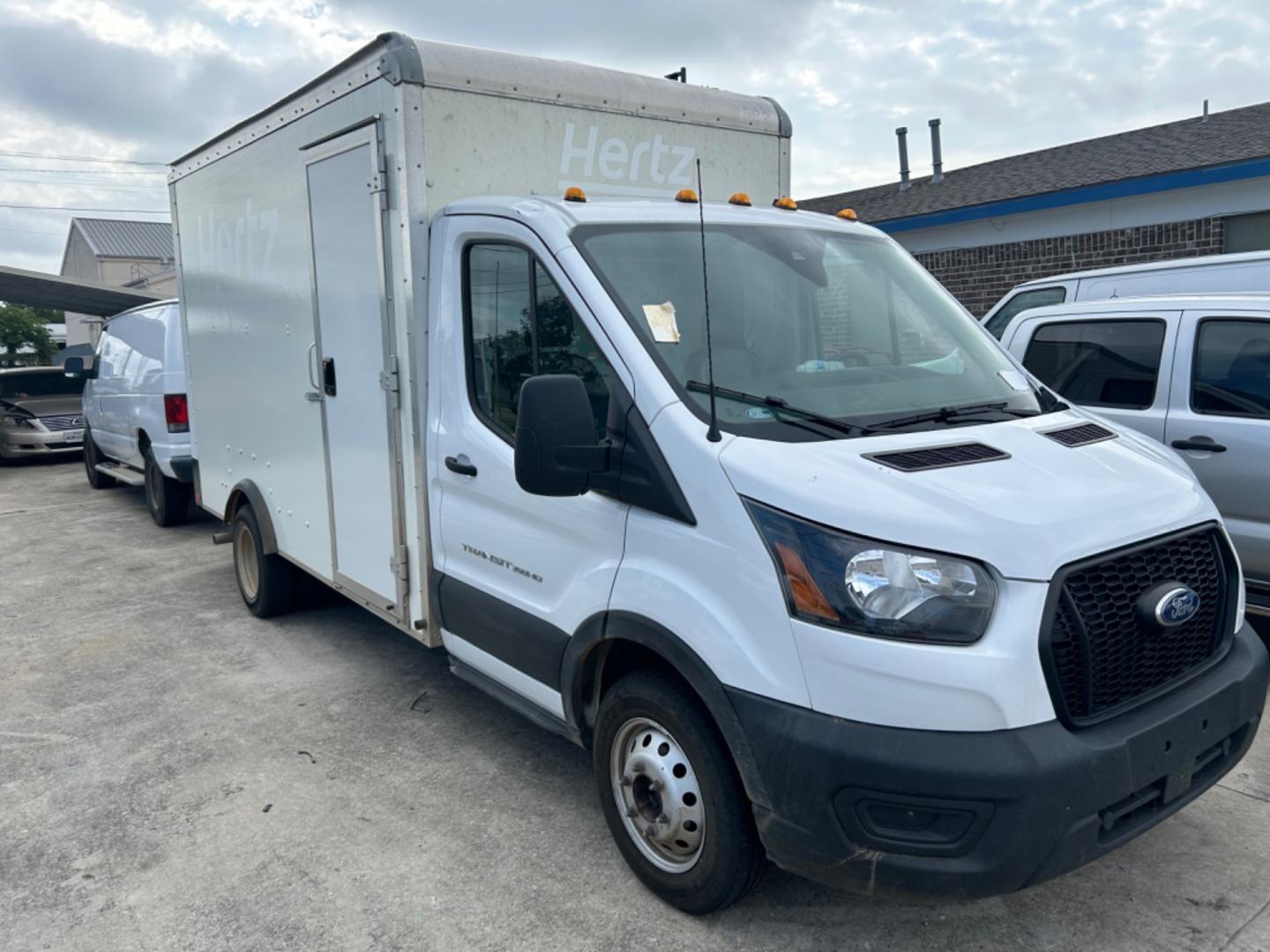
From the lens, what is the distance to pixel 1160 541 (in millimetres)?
2674

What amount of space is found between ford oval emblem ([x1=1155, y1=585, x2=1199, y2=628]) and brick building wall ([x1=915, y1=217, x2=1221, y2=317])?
34.2 feet

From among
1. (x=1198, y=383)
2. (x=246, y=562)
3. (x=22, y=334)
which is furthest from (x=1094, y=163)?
(x=22, y=334)

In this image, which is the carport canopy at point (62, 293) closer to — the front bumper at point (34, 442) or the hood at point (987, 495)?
the front bumper at point (34, 442)

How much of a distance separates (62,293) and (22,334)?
37.2 metres

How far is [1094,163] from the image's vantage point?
1407 cm

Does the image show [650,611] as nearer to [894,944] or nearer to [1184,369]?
[894,944]

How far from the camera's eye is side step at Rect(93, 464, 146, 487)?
33.9 feet

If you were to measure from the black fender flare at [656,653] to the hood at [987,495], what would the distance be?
523mm

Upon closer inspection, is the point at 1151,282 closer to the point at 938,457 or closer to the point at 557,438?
the point at 938,457

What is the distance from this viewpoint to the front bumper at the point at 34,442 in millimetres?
14352

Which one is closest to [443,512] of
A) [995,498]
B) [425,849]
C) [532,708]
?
[532,708]

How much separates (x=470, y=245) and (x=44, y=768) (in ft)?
9.52

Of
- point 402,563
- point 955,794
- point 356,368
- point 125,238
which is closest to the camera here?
point 955,794

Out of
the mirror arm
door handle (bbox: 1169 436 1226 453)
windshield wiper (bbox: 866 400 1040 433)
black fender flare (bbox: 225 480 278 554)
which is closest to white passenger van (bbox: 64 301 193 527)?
black fender flare (bbox: 225 480 278 554)
